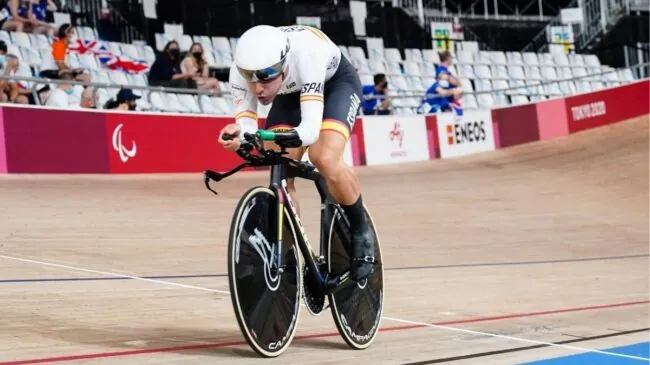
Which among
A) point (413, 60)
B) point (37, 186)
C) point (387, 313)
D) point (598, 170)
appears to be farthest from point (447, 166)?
point (387, 313)

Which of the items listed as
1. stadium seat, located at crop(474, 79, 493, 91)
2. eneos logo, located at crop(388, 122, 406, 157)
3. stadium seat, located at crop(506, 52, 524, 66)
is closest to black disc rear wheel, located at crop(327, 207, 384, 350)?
eneos logo, located at crop(388, 122, 406, 157)

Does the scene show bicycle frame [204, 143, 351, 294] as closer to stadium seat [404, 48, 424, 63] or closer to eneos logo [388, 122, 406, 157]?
eneos logo [388, 122, 406, 157]

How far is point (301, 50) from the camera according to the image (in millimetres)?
3674

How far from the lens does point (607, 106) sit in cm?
1742

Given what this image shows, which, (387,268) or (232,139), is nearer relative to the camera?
(232,139)

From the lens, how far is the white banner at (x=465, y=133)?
48.8 feet

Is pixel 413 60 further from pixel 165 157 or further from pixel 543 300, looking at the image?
pixel 543 300

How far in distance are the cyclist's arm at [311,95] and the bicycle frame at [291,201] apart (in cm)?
13

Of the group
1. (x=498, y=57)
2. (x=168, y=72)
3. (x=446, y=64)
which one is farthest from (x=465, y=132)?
(x=498, y=57)

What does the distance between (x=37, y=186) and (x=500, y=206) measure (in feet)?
15.5

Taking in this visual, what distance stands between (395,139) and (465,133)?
66.6 inches

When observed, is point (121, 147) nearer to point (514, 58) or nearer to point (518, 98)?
point (518, 98)

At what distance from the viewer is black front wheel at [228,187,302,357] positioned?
134 inches

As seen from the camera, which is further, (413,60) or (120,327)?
(413,60)
